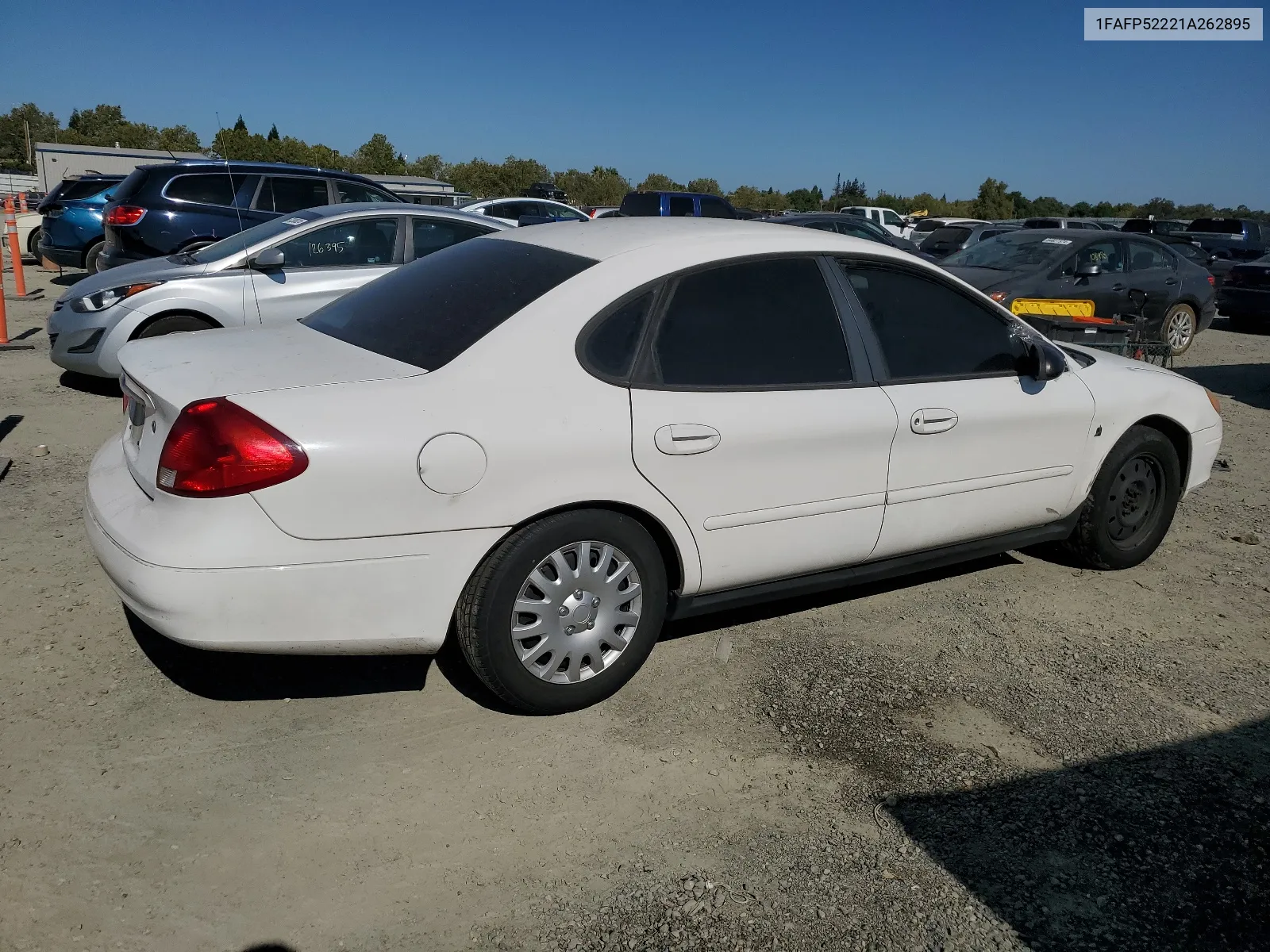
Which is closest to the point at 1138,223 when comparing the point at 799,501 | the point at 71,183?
the point at 71,183

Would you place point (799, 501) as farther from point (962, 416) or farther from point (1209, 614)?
point (1209, 614)

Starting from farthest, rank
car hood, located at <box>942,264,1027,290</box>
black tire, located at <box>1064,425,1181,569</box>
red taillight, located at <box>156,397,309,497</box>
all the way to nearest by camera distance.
A: car hood, located at <box>942,264,1027,290</box> → black tire, located at <box>1064,425,1181,569</box> → red taillight, located at <box>156,397,309,497</box>

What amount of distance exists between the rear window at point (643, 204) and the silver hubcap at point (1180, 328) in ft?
26.3

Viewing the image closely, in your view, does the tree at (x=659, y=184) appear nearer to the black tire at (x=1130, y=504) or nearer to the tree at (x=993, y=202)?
the tree at (x=993, y=202)

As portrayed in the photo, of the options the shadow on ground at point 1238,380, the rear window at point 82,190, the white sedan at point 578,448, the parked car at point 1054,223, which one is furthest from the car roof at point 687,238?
the parked car at point 1054,223

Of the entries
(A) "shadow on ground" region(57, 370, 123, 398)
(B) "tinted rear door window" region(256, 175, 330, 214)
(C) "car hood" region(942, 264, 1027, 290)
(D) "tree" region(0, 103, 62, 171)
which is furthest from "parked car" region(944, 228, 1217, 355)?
(D) "tree" region(0, 103, 62, 171)

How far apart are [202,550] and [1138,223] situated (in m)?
28.0

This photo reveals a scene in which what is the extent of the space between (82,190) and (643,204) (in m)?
9.20

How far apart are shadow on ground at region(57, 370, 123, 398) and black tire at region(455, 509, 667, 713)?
6050 millimetres

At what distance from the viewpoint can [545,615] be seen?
335cm

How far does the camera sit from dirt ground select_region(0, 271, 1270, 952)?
260cm

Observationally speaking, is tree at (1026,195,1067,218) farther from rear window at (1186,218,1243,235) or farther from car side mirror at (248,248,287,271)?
car side mirror at (248,248,287,271)

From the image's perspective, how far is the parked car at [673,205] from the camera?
57.1 feet

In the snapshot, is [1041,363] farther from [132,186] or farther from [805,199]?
[805,199]
